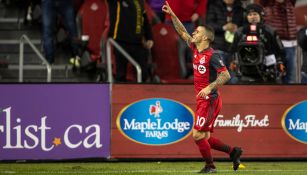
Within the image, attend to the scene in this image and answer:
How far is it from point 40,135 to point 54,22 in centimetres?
332

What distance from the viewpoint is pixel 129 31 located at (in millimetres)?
17859

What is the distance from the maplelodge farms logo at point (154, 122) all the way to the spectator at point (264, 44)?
1418mm

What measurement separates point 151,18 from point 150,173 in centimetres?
633

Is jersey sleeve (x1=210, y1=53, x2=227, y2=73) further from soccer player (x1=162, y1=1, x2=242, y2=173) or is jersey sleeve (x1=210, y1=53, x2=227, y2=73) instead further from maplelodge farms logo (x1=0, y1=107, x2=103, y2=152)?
maplelodge farms logo (x1=0, y1=107, x2=103, y2=152)

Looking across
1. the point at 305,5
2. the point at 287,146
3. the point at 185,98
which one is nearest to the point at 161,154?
the point at 185,98

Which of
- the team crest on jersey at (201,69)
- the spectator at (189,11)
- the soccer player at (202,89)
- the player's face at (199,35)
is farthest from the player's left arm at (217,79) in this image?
the spectator at (189,11)

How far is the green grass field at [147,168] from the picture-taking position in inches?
540

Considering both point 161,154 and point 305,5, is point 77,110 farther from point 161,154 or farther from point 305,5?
point 305,5

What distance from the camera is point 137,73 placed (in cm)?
1755

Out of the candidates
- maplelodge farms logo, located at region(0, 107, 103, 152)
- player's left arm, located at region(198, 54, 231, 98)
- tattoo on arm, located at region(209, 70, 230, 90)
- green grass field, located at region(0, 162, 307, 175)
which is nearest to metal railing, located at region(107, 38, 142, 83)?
maplelodge farms logo, located at region(0, 107, 103, 152)

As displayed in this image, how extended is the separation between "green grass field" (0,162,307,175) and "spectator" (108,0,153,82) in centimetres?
287

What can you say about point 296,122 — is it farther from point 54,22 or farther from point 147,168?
point 54,22

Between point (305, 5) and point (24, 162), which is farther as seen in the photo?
point (305, 5)

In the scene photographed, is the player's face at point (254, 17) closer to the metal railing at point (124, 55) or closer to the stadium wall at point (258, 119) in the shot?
the stadium wall at point (258, 119)
